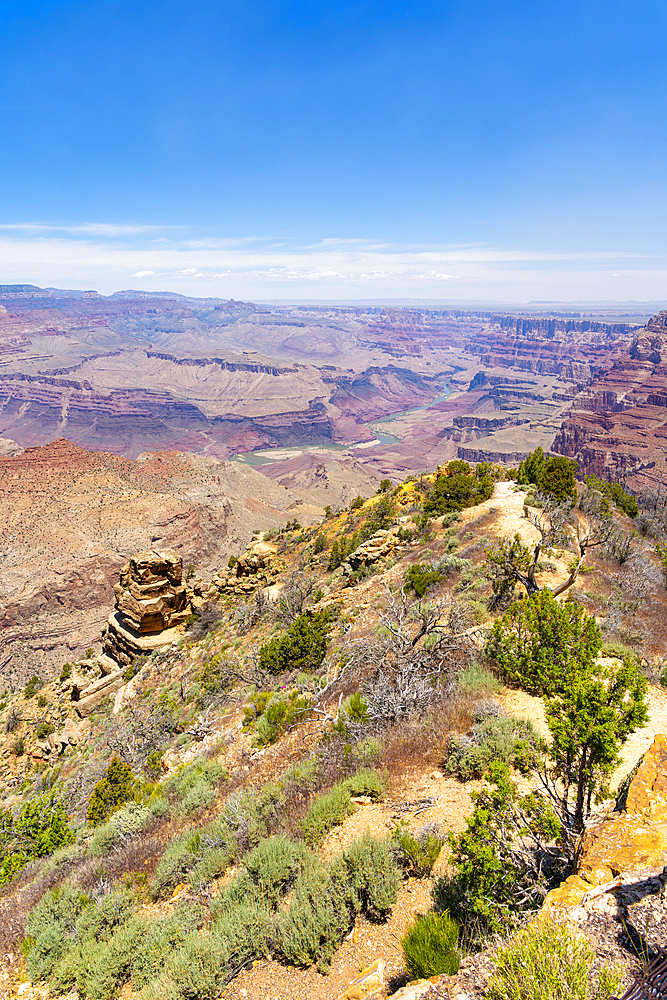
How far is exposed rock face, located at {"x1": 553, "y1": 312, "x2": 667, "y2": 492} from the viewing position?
101750 mm

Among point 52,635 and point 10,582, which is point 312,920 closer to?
point 52,635

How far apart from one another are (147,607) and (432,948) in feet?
84.1

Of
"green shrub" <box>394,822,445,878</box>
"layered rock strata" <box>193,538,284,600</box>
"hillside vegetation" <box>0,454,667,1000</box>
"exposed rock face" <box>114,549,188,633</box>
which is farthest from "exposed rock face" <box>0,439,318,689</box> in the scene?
"green shrub" <box>394,822,445,878</box>

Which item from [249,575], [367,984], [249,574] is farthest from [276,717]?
[249,574]

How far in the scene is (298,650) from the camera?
14148mm

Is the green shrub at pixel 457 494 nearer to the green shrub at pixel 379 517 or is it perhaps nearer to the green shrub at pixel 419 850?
the green shrub at pixel 379 517

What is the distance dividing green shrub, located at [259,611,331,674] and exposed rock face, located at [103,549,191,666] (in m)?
14.0

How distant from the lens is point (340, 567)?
2334 cm

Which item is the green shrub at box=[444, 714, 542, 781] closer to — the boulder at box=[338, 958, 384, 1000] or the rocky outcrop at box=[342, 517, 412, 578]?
the boulder at box=[338, 958, 384, 1000]

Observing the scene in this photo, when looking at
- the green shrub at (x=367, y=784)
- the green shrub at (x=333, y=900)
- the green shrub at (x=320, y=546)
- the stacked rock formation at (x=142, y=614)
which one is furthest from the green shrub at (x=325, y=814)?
the green shrub at (x=320, y=546)

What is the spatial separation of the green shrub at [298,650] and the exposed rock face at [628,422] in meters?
82.4

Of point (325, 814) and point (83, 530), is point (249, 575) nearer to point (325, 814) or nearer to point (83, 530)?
point (325, 814)

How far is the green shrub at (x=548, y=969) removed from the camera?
2.73m

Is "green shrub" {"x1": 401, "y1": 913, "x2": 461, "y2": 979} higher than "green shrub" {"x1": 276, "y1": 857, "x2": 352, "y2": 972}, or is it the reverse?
"green shrub" {"x1": 401, "y1": 913, "x2": 461, "y2": 979}
